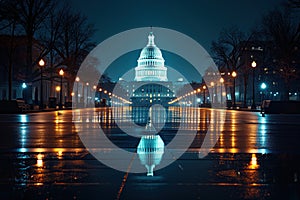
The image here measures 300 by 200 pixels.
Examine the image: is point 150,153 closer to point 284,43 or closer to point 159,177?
point 159,177

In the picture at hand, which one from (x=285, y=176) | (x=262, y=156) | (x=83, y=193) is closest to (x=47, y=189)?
(x=83, y=193)

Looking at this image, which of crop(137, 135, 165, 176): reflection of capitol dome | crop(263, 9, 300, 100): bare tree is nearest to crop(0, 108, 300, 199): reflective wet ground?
crop(137, 135, 165, 176): reflection of capitol dome

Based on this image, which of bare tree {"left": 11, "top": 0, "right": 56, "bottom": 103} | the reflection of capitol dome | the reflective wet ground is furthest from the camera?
bare tree {"left": 11, "top": 0, "right": 56, "bottom": 103}

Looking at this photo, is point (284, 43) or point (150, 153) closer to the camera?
point (150, 153)

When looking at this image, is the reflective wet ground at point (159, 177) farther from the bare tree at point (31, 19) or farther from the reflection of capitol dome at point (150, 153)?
the bare tree at point (31, 19)

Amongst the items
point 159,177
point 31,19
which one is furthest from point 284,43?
point 159,177

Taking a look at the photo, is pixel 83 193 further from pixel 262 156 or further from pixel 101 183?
pixel 262 156

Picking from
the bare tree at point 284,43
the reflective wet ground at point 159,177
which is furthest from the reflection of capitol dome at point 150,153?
the bare tree at point 284,43

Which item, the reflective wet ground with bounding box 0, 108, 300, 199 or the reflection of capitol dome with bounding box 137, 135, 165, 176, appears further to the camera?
the reflection of capitol dome with bounding box 137, 135, 165, 176

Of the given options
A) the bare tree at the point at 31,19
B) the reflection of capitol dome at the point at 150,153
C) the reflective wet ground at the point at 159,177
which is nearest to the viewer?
the reflective wet ground at the point at 159,177

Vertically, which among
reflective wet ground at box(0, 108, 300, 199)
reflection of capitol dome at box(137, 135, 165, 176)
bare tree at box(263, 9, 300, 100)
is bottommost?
reflective wet ground at box(0, 108, 300, 199)

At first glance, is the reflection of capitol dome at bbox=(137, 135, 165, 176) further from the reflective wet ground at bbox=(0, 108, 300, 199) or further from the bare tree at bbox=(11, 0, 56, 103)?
the bare tree at bbox=(11, 0, 56, 103)

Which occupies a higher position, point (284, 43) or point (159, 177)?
point (284, 43)

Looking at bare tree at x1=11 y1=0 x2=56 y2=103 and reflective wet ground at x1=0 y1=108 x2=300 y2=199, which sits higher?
bare tree at x1=11 y1=0 x2=56 y2=103
